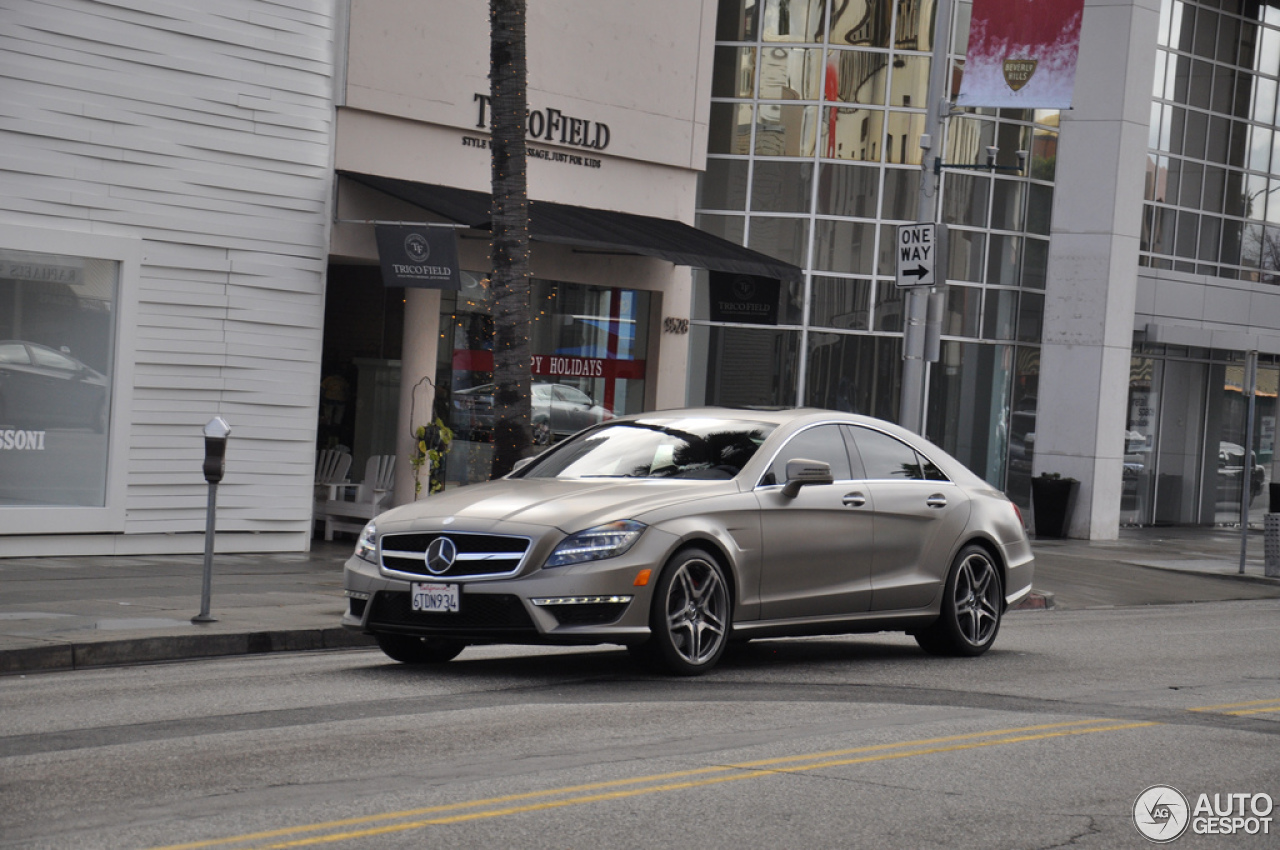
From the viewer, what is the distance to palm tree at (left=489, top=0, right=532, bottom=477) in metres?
14.9

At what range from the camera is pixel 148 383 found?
640 inches

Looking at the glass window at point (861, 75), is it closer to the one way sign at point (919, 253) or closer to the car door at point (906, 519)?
the one way sign at point (919, 253)

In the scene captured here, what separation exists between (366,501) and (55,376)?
429 cm

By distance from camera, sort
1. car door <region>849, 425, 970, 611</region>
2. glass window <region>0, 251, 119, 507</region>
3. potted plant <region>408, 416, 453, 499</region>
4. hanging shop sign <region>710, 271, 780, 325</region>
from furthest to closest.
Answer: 1. hanging shop sign <region>710, 271, 780, 325</region>
2. potted plant <region>408, 416, 453, 499</region>
3. glass window <region>0, 251, 119, 507</region>
4. car door <region>849, 425, 970, 611</region>

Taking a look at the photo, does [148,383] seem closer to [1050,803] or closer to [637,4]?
[637,4]

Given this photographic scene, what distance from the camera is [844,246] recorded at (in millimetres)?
28281

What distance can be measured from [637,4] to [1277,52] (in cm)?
1829

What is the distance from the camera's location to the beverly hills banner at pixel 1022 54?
1881cm

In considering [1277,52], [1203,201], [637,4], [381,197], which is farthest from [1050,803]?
[1277,52]

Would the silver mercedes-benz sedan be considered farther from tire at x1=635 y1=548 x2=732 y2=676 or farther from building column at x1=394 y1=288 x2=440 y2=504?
building column at x1=394 y1=288 x2=440 y2=504

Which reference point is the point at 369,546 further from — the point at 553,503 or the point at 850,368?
the point at 850,368

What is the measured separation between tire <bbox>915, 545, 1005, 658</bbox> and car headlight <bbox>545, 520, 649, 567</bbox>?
3072 mm

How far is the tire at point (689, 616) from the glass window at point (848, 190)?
19214mm

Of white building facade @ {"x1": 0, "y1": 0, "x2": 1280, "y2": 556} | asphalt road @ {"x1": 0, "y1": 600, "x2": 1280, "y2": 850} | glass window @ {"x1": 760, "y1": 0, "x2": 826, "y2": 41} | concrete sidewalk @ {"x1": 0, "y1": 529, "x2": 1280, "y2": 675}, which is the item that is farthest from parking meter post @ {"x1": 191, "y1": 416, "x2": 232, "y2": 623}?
glass window @ {"x1": 760, "y1": 0, "x2": 826, "y2": 41}
